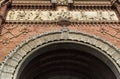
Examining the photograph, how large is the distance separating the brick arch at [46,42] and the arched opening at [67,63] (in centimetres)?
19

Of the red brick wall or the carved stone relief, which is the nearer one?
the red brick wall

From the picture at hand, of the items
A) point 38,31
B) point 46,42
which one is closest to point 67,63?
point 46,42

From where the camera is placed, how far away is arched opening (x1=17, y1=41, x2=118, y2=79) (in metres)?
10.8

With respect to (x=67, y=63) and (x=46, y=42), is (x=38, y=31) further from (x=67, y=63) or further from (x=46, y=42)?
(x=67, y=63)

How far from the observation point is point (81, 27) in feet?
37.9

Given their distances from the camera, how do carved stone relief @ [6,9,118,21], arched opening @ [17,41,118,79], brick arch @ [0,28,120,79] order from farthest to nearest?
carved stone relief @ [6,9,118,21] < arched opening @ [17,41,118,79] < brick arch @ [0,28,120,79]

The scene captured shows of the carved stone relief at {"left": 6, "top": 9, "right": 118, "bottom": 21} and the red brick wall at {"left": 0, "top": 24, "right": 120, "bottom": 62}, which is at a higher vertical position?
the carved stone relief at {"left": 6, "top": 9, "right": 118, "bottom": 21}

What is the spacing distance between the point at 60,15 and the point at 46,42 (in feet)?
6.36

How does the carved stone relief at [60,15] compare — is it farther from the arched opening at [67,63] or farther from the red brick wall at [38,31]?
the arched opening at [67,63]

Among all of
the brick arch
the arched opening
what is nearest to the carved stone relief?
the brick arch

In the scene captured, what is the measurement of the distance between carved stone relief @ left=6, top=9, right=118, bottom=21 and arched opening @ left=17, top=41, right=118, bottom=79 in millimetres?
1604

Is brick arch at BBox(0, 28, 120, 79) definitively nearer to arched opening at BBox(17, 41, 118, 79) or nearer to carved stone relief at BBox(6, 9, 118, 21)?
arched opening at BBox(17, 41, 118, 79)

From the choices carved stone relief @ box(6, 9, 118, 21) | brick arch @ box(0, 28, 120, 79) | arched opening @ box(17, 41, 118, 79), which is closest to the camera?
brick arch @ box(0, 28, 120, 79)

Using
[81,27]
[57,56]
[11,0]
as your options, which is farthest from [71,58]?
[11,0]
